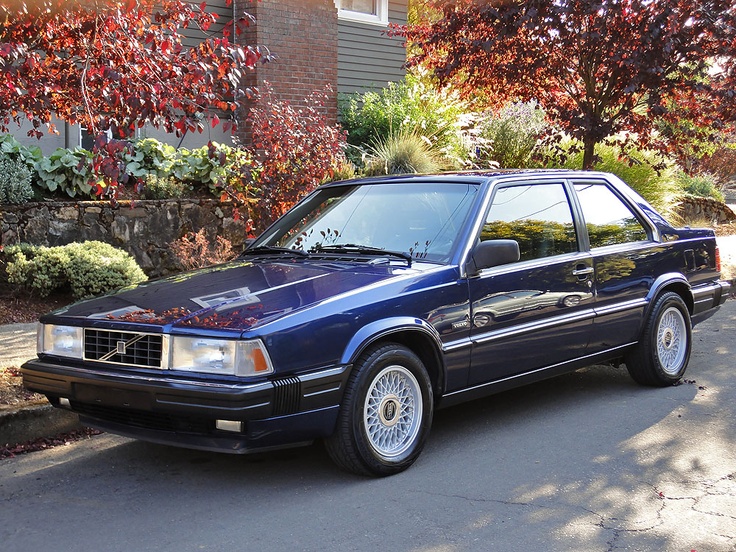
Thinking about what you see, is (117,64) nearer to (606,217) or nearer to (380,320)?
(380,320)

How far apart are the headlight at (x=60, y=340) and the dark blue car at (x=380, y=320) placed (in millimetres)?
11

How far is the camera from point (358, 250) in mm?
5793

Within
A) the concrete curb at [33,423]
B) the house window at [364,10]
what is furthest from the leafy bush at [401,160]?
the concrete curb at [33,423]

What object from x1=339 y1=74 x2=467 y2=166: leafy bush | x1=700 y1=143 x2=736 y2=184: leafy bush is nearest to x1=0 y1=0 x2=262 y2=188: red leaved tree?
x1=339 y1=74 x2=467 y2=166: leafy bush

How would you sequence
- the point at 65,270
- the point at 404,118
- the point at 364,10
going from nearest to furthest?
the point at 65,270 < the point at 404,118 < the point at 364,10

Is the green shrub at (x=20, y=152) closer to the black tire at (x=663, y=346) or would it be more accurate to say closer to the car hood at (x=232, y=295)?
the car hood at (x=232, y=295)

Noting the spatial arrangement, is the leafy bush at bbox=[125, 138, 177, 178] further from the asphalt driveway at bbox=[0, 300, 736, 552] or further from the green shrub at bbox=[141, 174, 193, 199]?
the asphalt driveway at bbox=[0, 300, 736, 552]

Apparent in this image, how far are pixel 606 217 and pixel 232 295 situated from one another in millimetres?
3131

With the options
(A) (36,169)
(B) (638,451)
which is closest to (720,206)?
(A) (36,169)

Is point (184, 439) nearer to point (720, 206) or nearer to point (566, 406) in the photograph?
point (566, 406)

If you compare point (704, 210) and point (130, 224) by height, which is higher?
point (704, 210)

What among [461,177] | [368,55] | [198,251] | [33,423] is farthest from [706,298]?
[368,55]

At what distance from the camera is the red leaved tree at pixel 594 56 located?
10.4 metres

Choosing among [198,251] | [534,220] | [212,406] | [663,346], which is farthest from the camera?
[198,251]
